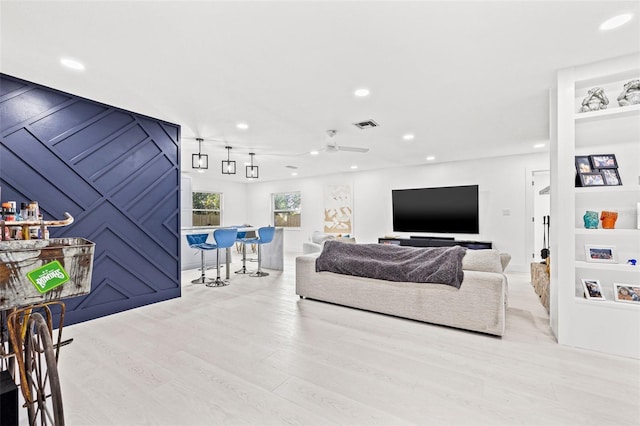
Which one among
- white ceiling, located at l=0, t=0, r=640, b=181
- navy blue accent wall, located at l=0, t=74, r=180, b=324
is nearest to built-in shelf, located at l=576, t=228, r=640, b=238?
white ceiling, located at l=0, t=0, r=640, b=181

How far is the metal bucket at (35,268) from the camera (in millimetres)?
955

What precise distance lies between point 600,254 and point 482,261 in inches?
34.9

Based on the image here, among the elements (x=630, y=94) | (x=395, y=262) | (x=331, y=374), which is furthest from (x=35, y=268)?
(x=630, y=94)

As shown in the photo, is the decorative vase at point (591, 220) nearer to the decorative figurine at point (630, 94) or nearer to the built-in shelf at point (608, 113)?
the built-in shelf at point (608, 113)

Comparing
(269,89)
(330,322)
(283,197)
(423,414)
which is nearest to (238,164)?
(283,197)

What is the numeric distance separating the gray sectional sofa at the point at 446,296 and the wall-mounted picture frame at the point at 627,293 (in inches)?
31.1

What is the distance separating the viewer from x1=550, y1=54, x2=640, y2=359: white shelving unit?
8.00 ft

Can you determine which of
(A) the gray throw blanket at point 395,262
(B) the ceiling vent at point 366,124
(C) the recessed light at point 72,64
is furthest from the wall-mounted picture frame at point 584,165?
(C) the recessed light at point 72,64

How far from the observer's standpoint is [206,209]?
30.3 ft

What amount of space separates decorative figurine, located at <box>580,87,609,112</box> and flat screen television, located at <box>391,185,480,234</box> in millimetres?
3961

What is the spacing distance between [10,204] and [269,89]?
7.01 feet

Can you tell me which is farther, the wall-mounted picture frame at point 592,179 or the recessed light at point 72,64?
the wall-mounted picture frame at point 592,179

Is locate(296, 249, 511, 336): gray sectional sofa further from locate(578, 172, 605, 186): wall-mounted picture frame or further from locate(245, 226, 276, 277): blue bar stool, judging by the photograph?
locate(245, 226, 276, 277): blue bar stool

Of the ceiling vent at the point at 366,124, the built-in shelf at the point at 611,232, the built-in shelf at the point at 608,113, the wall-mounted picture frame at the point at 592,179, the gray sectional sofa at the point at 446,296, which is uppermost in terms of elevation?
the ceiling vent at the point at 366,124
